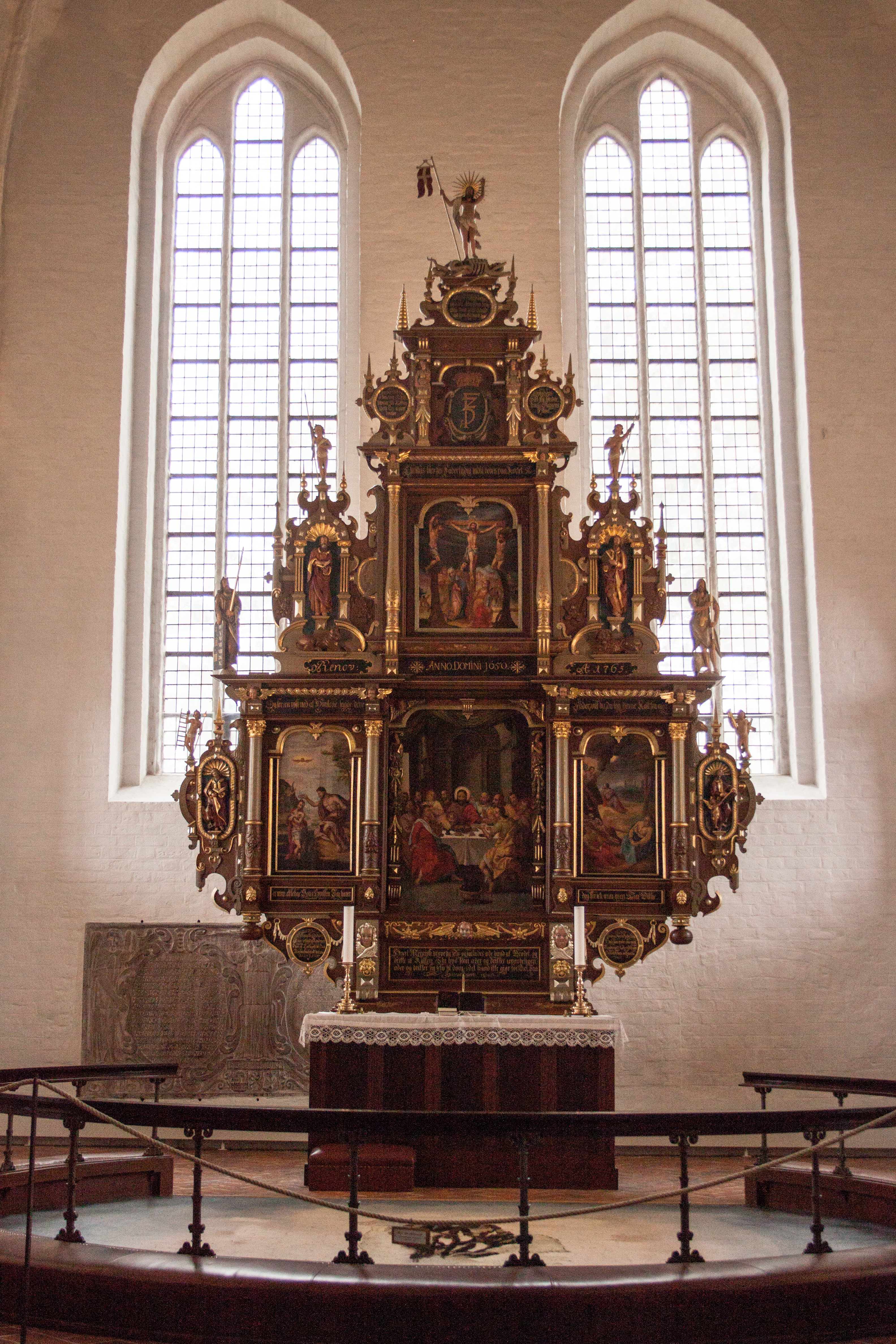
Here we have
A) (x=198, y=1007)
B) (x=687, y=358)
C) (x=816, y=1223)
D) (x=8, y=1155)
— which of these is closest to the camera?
(x=816, y=1223)

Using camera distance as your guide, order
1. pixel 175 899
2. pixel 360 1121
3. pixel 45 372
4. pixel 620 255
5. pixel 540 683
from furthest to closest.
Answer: pixel 620 255
pixel 45 372
pixel 175 899
pixel 540 683
pixel 360 1121

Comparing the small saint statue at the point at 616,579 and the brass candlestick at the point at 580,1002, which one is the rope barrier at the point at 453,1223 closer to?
the brass candlestick at the point at 580,1002

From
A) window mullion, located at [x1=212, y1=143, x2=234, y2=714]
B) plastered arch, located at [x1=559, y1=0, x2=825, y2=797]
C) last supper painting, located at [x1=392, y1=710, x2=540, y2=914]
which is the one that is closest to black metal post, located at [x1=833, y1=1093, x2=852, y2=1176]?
last supper painting, located at [x1=392, y1=710, x2=540, y2=914]

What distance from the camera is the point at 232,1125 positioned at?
629 cm

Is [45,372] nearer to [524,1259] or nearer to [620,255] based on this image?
[620,255]

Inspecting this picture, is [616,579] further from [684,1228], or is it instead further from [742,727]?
[684,1228]

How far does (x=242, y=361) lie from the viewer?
1642cm

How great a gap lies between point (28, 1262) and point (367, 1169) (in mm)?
4062

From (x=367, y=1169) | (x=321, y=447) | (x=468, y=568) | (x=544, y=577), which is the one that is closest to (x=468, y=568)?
(x=468, y=568)

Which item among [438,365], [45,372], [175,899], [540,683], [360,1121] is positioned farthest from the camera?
[45,372]

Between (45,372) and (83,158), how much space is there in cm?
279

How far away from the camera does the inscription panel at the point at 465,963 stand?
1127 centimetres

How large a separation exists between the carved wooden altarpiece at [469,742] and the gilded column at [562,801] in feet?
0.06

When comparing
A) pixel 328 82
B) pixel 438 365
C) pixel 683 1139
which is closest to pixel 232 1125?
pixel 683 1139
